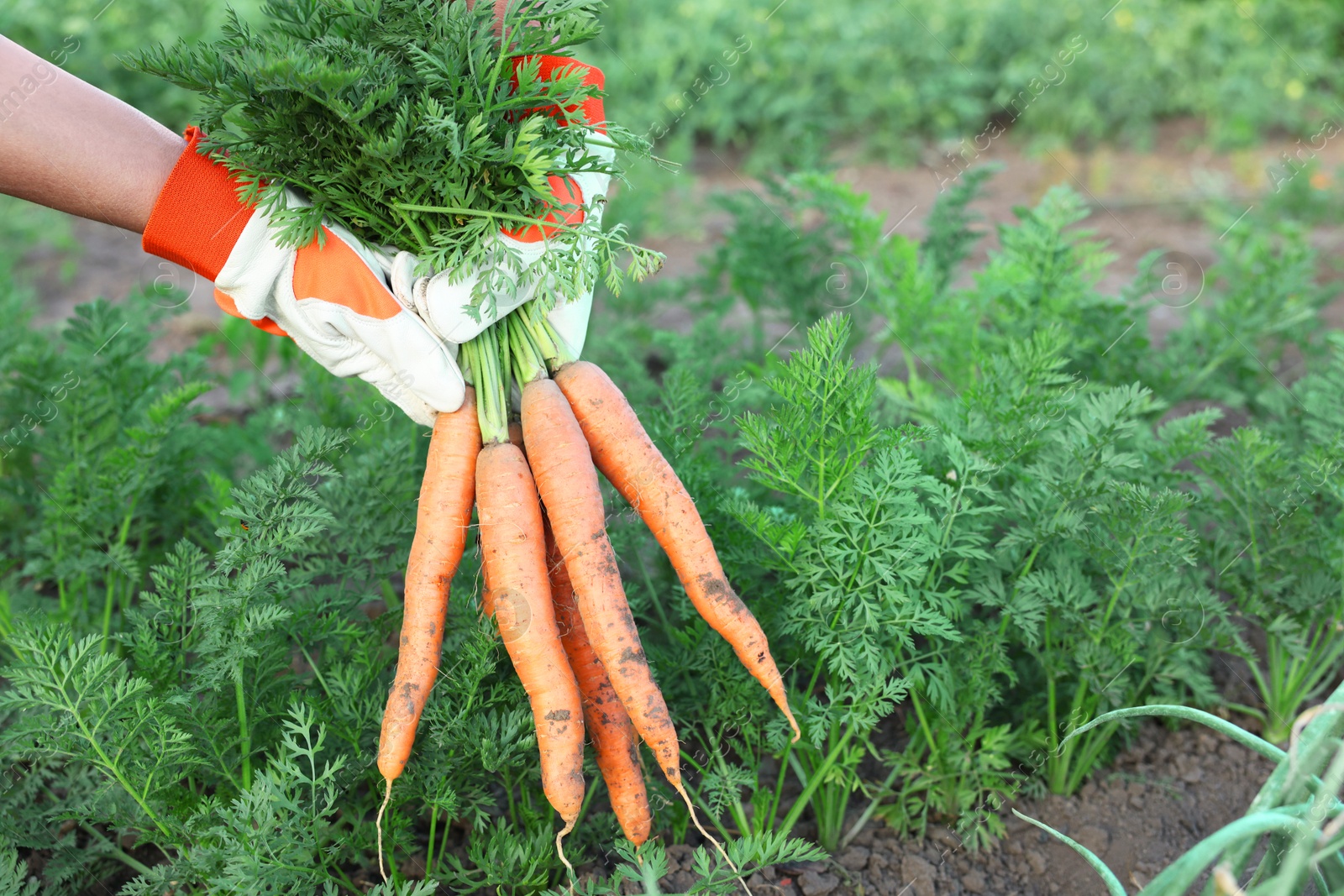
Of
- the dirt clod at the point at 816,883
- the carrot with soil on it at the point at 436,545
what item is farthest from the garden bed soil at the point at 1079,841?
the carrot with soil on it at the point at 436,545

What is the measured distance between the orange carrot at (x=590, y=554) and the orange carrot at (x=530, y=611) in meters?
0.06

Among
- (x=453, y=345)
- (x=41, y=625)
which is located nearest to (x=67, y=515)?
(x=41, y=625)

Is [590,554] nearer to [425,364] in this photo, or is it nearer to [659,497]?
[659,497]

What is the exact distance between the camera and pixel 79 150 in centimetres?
Result: 178

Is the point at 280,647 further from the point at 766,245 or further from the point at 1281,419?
the point at 1281,419

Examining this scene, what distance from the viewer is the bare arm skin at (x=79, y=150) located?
5.71 feet

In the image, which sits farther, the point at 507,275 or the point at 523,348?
the point at 523,348

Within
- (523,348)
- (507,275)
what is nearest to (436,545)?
(523,348)

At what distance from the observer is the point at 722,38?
6.21 metres

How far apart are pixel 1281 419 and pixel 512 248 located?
210 cm

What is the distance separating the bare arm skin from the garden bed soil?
1.64 metres

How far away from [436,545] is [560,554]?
0.26 meters

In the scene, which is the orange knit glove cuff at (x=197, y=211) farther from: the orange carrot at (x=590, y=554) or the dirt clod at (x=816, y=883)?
the dirt clod at (x=816, y=883)

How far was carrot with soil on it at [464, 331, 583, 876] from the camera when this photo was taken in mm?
1751
